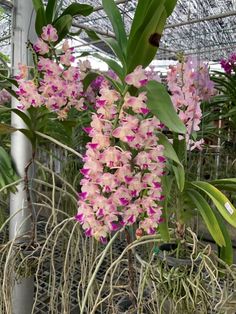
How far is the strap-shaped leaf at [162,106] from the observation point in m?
0.60

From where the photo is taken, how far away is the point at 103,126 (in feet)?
1.99

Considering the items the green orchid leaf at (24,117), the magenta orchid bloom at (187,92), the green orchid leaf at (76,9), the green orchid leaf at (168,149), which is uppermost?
the green orchid leaf at (76,9)

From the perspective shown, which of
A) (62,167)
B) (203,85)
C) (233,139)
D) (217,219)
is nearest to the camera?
(217,219)

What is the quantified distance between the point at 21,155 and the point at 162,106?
0.48 meters

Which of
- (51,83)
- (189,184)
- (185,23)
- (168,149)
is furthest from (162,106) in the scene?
(185,23)

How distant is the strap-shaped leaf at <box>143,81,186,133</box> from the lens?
1.95 ft

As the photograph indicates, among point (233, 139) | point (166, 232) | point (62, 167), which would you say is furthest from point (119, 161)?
point (233, 139)

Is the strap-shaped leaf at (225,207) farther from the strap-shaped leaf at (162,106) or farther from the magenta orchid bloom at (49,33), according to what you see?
the magenta orchid bloom at (49,33)

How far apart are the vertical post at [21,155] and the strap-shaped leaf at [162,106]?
0.42 m

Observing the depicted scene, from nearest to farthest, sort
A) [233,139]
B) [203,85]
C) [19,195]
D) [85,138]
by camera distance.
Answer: [19,195] → [203,85] → [85,138] → [233,139]

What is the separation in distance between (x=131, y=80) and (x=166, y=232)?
31 centimetres

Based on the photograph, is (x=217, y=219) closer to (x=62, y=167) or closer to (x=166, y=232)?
(x=166, y=232)

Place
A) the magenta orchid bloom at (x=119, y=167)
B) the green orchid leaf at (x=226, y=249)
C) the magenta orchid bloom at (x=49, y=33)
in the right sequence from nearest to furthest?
the magenta orchid bloom at (x=119, y=167) → the green orchid leaf at (x=226, y=249) → the magenta orchid bloom at (x=49, y=33)

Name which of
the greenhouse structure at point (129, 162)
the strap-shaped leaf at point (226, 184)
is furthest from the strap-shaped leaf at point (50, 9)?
the strap-shaped leaf at point (226, 184)
